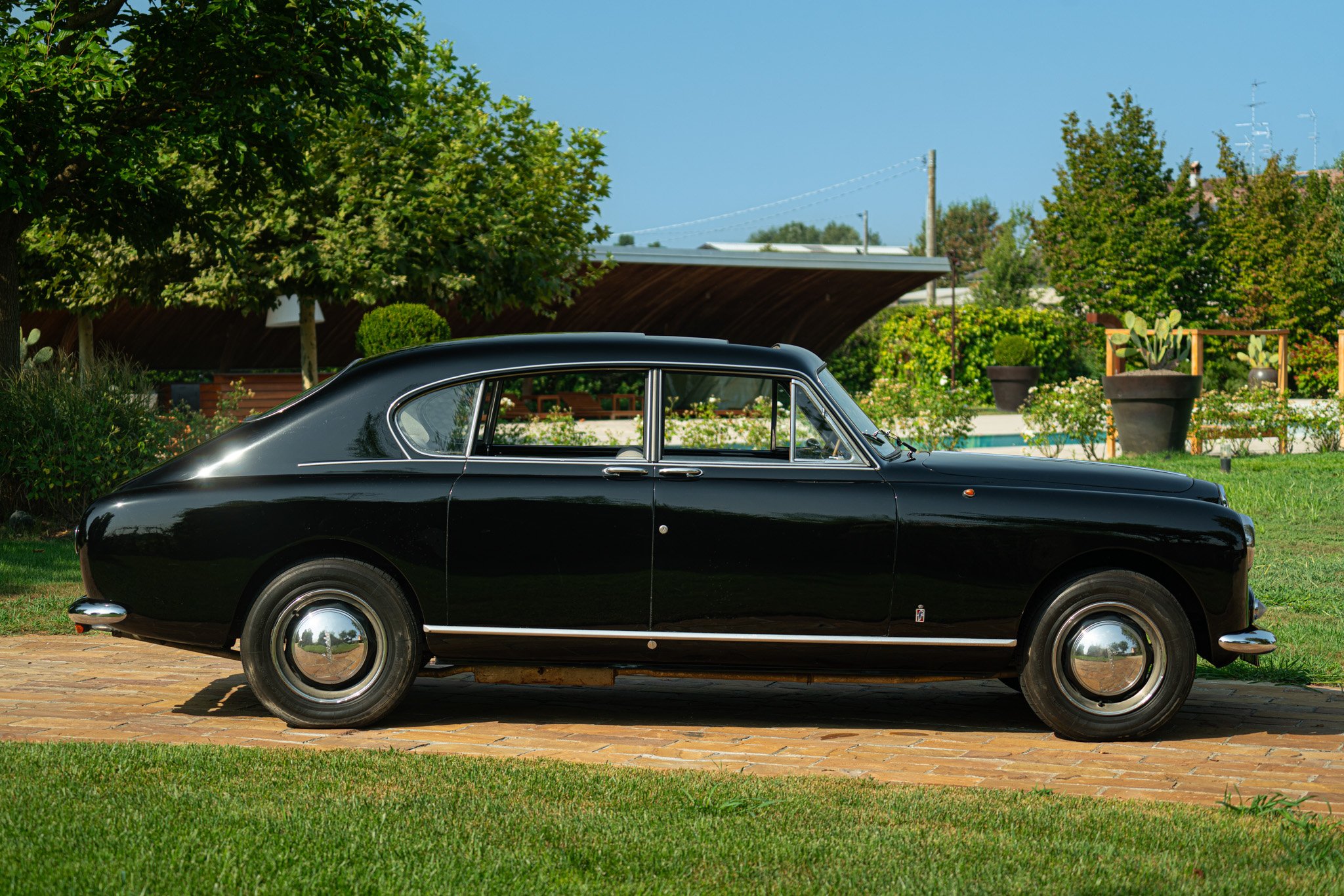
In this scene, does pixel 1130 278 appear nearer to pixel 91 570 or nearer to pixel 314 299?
pixel 314 299

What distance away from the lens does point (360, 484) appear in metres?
5.84

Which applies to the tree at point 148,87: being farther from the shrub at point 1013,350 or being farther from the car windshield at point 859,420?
the shrub at point 1013,350

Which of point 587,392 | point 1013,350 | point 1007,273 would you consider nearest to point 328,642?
point 587,392

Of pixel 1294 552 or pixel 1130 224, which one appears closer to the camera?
pixel 1294 552

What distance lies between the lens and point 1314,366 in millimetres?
37219

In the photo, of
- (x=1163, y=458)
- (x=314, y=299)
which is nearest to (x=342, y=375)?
(x=1163, y=458)

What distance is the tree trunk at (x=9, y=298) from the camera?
43.6ft

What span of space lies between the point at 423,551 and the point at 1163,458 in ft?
46.6

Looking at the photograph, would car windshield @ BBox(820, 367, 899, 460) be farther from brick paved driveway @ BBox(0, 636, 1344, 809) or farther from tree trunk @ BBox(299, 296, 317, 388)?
tree trunk @ BBox(299, 296, 317, 388)

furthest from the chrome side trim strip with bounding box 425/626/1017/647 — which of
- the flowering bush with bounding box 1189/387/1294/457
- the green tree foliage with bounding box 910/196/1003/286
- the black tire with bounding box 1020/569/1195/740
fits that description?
the green tree foliage with bounding box 910/196/1003/286

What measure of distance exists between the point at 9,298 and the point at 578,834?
11420 millimetres

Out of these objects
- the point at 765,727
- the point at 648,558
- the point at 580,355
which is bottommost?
the point at 765,727

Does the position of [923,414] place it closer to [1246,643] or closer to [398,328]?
[398,328]

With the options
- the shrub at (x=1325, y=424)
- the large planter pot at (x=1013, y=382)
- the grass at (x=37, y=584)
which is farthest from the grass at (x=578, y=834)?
the large planter pot at (x=1013, y=382)
